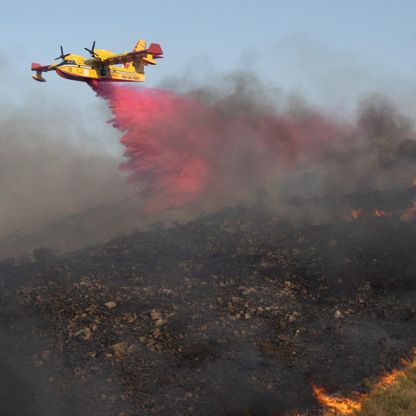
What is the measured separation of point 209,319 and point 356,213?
14.6 metres

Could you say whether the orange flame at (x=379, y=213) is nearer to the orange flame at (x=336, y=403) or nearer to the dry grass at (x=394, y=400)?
the dry grass at (x=394, y=400)

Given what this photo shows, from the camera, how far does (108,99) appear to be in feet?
111

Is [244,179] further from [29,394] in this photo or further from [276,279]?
[29,394]

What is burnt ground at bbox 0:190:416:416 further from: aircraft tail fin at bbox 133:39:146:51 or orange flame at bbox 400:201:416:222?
aircraft tail fin at bbox 133:39:146:51

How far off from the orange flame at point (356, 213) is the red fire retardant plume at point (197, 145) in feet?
31.7

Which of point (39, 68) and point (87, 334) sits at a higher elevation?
point (39, 68)

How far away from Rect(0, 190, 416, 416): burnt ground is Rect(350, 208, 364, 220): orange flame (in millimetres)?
974

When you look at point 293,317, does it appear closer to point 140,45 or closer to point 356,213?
point 356,213

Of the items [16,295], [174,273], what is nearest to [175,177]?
[174,273]

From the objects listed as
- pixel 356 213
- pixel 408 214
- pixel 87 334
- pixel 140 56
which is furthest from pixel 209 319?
pixel 140 56

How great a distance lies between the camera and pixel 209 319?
19141 mm

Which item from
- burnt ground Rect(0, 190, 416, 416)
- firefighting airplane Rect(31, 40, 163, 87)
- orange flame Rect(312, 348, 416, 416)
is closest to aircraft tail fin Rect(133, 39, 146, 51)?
firefighting airplane Rect(31, 40, 163, 87)

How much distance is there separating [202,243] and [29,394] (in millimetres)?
13521

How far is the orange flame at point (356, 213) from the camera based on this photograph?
29375mm
